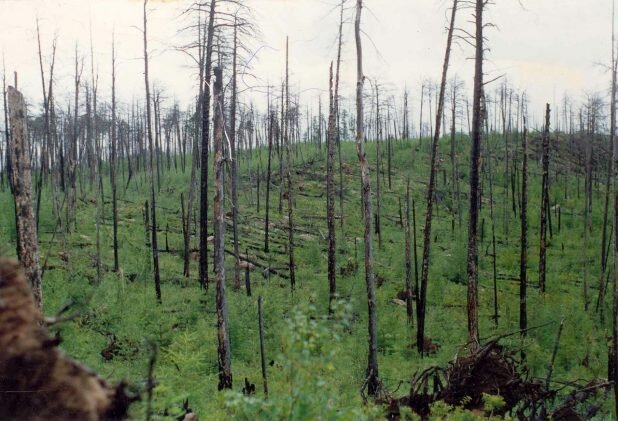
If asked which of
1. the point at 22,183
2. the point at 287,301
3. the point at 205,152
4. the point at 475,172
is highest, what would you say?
the point at 205,152

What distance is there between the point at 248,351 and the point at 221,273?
4.23 m

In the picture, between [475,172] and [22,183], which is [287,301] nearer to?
[475,172]

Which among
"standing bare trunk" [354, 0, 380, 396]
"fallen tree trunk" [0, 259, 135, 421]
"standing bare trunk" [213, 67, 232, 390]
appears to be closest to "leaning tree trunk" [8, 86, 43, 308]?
"fallen tree trunk" [0, 259, 135, 421]

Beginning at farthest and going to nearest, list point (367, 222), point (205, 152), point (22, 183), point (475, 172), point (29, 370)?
1. point (205, 152)
2. point (475, 172)
3. point (367, 222)
4. point (22, 183)
5. point (29, 370)

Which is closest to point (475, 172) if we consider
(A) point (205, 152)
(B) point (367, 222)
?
(B) point (367, 222)

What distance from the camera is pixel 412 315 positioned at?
66.4 feet

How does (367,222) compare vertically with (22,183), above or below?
below

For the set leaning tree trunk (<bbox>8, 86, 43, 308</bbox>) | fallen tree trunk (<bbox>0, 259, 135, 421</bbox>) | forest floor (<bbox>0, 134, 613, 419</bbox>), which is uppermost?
leaning tree trunk (<bbox>8, 86, 43, 308</bbox>)

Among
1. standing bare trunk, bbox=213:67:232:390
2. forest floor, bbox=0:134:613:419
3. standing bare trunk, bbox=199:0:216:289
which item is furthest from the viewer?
standing bare trunk, bbox=199:0:216:289

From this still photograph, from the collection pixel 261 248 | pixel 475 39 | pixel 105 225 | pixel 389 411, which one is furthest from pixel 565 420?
pixel 105 225

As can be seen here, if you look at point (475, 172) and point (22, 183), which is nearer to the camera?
point (22, 183)

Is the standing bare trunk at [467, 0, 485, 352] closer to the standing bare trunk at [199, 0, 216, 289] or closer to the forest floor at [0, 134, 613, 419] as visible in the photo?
the forest floor at [0, 134, 613, 419]

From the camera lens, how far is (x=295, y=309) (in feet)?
14.8

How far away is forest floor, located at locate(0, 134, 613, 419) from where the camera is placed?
4.95m
